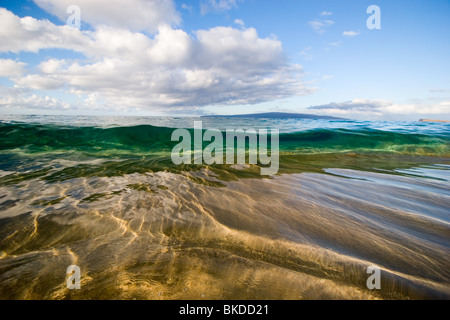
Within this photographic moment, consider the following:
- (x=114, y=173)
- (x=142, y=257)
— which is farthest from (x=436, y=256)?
(x=114, y=173)

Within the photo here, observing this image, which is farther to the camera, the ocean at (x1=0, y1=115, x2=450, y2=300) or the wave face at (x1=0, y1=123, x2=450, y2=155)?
the wave face at (x1=0, y1=123, x2=450, y2=155)

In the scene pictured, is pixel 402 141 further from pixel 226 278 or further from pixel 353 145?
pixel 226 278

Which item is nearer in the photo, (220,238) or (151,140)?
(220,238)

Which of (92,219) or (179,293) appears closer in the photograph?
(179,293)

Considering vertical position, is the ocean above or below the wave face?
below

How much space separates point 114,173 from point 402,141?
54.1 ft

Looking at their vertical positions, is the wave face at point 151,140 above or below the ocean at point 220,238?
above

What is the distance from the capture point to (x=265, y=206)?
7.95ft

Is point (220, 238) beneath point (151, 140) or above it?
beneath

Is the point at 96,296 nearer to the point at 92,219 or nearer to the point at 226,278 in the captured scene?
the point at 226,278

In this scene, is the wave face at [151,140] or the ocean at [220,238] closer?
the ocean at [220,238]

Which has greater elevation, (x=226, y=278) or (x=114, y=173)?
(x=114, y=173)
